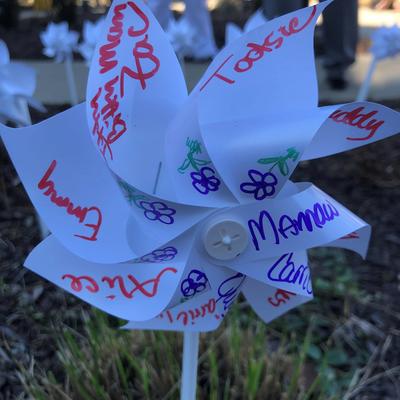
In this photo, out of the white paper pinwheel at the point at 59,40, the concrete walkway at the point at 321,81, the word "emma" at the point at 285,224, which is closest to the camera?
the word "emma" at the point at 285,224

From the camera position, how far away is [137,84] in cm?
89

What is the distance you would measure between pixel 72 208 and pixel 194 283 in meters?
0.22

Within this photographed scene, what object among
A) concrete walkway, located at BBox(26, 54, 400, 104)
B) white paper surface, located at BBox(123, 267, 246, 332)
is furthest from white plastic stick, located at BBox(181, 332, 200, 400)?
concrete walkway, located at BBox(26, 54, 400, 104)

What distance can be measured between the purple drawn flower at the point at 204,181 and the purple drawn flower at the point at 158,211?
0.18 feet

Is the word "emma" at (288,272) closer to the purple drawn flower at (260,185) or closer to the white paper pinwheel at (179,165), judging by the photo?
the white paper pinwheel at (179,165)

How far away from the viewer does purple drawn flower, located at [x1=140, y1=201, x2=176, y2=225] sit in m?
0.91

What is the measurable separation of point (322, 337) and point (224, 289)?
96 centimetres

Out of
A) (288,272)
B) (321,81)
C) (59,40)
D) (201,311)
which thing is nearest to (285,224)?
(288,272)

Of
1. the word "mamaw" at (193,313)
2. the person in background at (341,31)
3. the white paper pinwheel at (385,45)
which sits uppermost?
the word "mamaw" at (193,313)

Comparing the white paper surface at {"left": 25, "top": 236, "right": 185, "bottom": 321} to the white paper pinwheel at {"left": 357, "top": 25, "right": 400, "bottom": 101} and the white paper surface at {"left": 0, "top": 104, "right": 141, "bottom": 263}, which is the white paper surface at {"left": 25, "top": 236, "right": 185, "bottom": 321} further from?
the white paper pinwheel at {"left": 357, "top": 25, "right": 400, "bottom": 101}

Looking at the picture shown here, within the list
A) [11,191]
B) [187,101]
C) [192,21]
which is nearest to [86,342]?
[187,101]

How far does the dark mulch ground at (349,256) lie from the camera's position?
174 cm

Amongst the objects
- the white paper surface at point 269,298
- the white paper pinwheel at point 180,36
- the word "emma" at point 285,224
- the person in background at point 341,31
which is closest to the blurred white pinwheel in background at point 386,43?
the white paper pinwheel at point 180,36

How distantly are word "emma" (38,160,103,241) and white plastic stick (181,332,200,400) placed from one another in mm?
302
